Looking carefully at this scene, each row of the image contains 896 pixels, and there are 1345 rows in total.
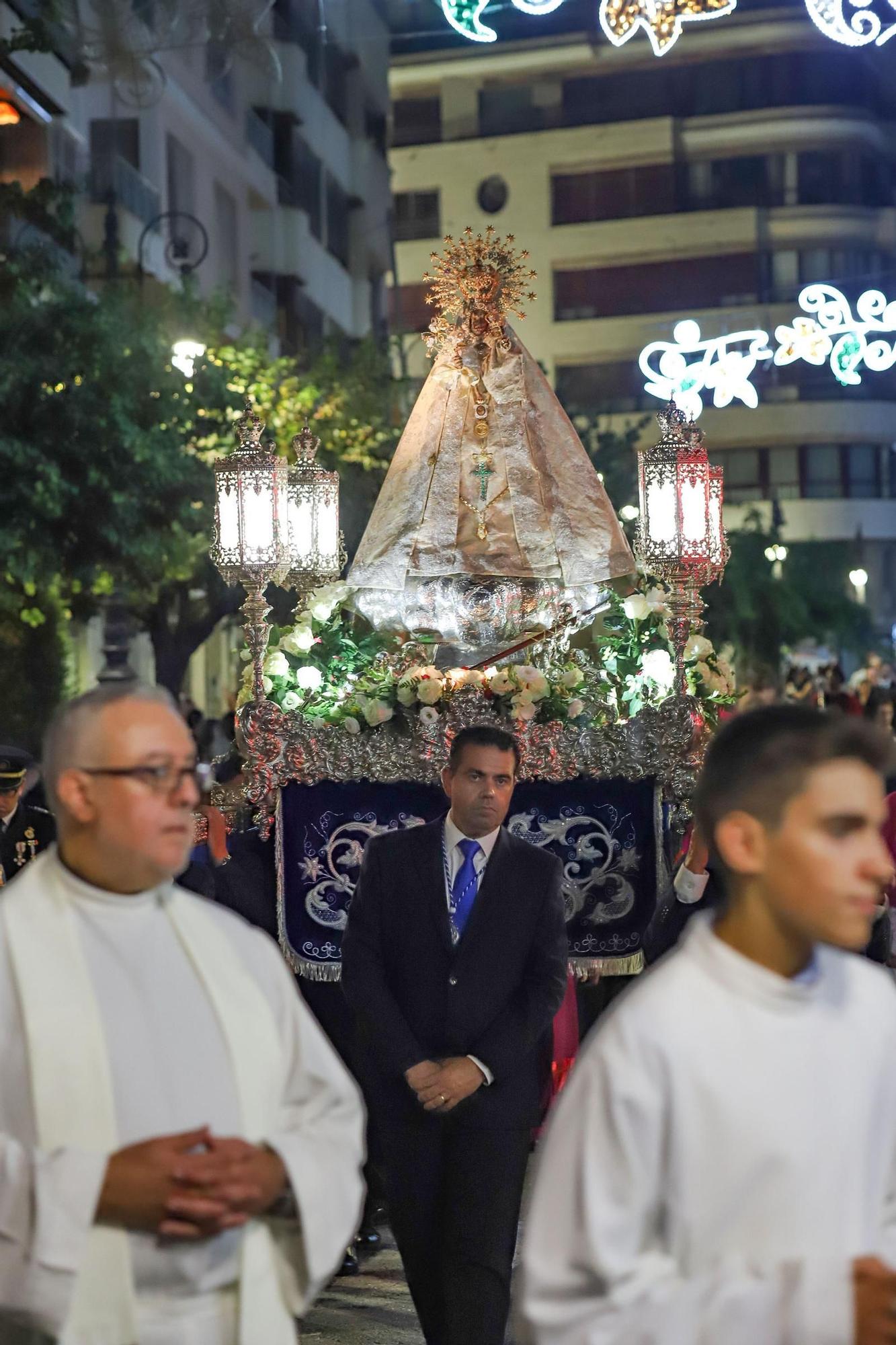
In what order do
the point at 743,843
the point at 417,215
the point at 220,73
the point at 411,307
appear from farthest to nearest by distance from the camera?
the point at 417,215 < the point at 411,307 < the point at 220,73 < the point at 743,843

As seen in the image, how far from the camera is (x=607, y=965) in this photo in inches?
306

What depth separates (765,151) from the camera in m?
45.4

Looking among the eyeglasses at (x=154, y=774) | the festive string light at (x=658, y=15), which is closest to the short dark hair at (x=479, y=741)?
the eyeglasses at (x=154, y=774)

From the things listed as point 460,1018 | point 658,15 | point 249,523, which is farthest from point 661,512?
point 658,15

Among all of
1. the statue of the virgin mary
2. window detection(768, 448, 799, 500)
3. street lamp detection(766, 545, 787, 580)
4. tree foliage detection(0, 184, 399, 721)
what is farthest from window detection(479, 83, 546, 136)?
the statue of the virgin mary

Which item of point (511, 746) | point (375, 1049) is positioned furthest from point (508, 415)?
point (375, 1049)

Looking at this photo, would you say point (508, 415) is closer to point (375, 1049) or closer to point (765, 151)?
point (375, 1049)

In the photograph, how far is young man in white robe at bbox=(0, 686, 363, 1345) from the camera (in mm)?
2873

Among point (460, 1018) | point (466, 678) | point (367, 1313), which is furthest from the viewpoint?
point (466, 678)

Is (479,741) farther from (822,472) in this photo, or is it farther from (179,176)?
(822,472)

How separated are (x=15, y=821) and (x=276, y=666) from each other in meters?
1.26

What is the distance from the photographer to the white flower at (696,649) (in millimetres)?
8109

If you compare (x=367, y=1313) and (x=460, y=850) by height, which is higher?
(x=460, y=850)

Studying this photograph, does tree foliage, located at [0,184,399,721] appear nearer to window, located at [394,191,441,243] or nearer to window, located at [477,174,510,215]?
window, located at [394,191,441,243]
